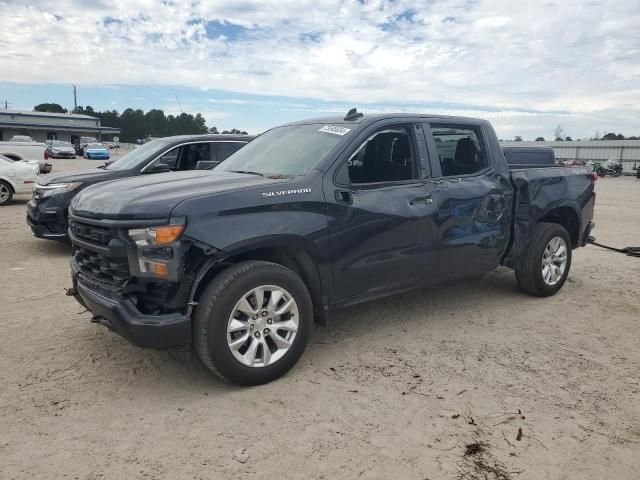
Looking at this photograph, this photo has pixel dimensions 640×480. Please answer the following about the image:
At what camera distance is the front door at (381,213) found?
4035mm

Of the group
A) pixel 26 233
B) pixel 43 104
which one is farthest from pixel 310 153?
pixel 43 104

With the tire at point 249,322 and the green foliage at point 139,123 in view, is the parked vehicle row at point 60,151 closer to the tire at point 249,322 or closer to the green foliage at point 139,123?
the tire at point 249,322

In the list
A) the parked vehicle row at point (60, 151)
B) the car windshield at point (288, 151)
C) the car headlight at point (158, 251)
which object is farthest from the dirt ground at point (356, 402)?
the parked vehicle row at point (60, 151)

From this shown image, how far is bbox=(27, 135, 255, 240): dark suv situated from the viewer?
7.45 metres

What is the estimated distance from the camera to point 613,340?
459cm

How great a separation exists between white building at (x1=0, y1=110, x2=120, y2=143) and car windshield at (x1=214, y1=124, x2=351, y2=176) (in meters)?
74.9

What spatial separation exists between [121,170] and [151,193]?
467 cm

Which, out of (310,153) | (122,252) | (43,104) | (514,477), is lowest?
(514,477)

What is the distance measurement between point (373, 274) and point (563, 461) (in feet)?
6.23

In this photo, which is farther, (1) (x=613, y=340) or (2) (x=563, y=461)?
(1) (x=613, y=340)

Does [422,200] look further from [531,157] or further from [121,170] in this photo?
[121,170]

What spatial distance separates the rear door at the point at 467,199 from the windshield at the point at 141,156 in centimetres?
482

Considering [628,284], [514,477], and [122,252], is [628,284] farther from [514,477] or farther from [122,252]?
[122,252]

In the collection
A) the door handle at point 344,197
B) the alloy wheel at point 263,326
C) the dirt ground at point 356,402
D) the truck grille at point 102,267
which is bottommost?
the dirt ground at point 356,402
